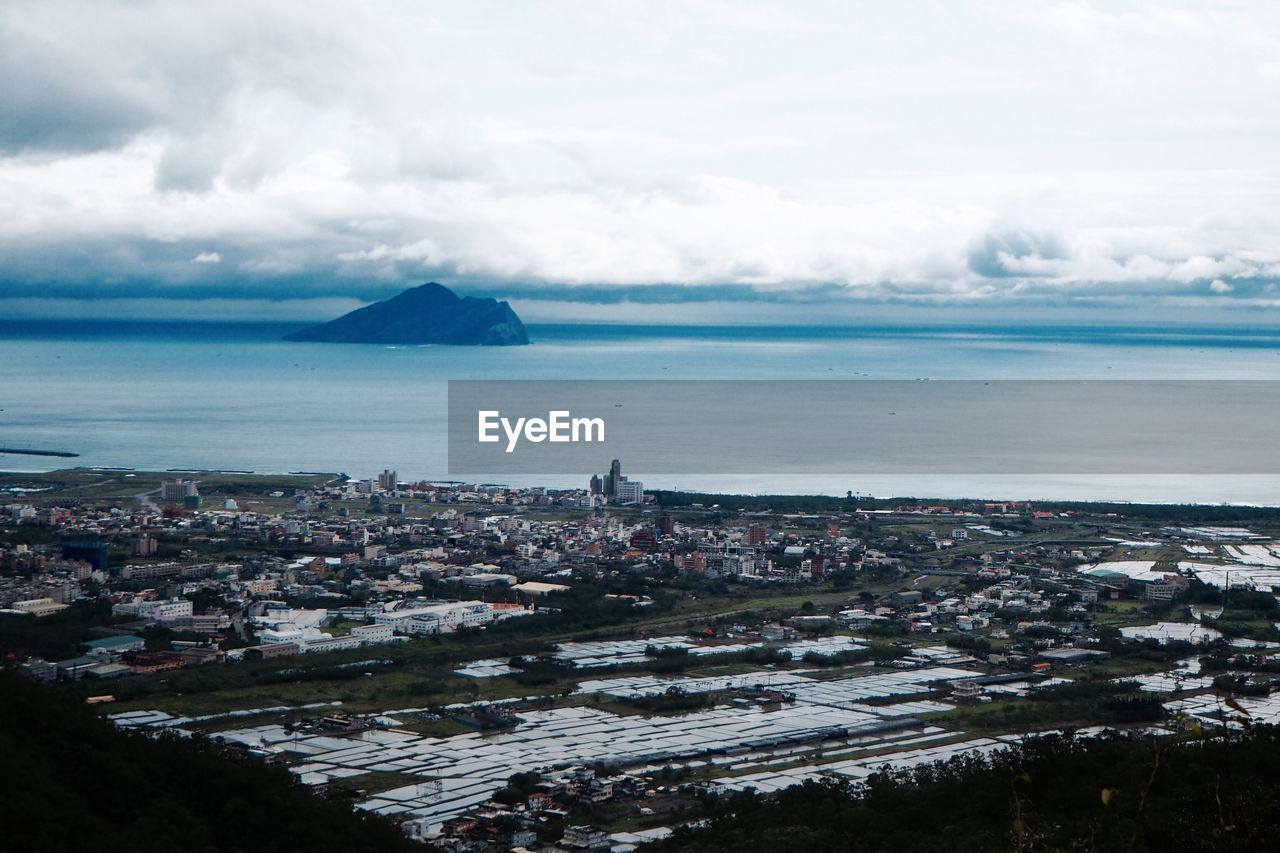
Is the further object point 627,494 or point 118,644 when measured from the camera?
point 627,494

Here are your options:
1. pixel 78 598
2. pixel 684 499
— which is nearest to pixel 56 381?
pixel 684 499

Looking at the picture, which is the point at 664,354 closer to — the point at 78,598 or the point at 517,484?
the point at 517,484

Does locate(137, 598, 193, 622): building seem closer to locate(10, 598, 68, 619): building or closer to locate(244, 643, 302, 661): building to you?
locate(10, 598, 68, 619): building

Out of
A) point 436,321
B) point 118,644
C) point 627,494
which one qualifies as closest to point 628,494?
point 627,494

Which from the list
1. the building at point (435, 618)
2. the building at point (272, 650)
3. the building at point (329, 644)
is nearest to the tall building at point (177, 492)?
the building at point (435, 618)

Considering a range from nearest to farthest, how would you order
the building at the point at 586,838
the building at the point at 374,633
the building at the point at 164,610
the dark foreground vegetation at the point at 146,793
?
1. the dark foreground vegetation at the point at 146,793
2. the building at the point at 586,838
3. the building at the point at 374,633
4. the building at the point at 164,610

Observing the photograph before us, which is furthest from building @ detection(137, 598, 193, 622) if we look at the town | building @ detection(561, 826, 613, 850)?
building @ detection(561, 826, 613, 850)

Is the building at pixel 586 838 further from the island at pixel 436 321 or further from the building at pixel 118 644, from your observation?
the island at pixel 436 321

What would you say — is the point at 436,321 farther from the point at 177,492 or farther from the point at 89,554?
the point at 89,554
